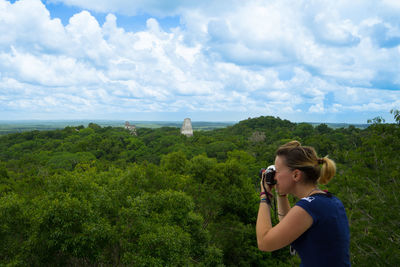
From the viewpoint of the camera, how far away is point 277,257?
53.4ft

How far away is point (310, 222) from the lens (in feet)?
6.16

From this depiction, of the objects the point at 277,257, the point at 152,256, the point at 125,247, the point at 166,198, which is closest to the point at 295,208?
the point at 152,256

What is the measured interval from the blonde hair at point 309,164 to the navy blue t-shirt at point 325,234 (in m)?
0.26

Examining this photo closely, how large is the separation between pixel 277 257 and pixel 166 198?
30.8 feet

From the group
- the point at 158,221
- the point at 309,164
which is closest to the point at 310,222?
the point at 309,164

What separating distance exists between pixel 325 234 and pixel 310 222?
0.55 feet

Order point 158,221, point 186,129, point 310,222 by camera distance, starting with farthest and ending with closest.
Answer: point 186,129 < point 158,221 < point 310,222

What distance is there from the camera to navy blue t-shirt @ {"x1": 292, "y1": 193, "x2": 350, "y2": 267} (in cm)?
190

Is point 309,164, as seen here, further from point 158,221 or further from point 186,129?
point 186,129

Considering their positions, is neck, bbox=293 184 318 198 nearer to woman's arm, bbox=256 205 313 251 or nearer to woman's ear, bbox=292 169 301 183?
woman's ear, bbox=292 169 301 183

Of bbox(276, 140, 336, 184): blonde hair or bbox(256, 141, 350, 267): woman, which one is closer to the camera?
bbox(256, 141, 350, 267): woman

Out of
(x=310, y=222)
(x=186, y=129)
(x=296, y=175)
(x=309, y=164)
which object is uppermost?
(x=309, y=164)

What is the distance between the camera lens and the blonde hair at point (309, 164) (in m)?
2.19

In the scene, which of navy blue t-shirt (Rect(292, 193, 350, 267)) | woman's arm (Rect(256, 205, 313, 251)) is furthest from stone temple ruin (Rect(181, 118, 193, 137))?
navy blue t-shirt (Rect(292, 193, 350, 267))
